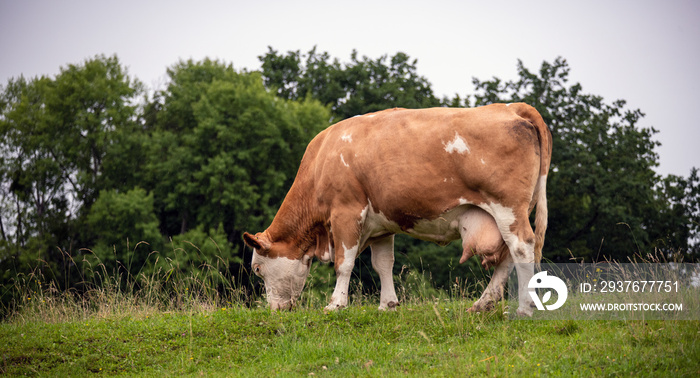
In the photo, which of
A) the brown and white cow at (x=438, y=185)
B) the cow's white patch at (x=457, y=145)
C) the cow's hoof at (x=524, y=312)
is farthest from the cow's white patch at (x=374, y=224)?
the cow's hoof at (x=524, y=312)

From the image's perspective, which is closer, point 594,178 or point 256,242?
point 256,242

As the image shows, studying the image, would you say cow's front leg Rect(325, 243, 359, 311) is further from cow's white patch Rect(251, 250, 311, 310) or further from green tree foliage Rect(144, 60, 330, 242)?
green tree foliage Rect(144, 60, 330, 242)

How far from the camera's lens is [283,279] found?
944 cm

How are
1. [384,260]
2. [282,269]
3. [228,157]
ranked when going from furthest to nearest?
[228,157] → [282,269] → [384,260]

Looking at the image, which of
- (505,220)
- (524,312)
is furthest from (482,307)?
(505,220)

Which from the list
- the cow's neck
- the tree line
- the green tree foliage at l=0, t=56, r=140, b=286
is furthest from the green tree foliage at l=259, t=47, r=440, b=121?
the cow's neck

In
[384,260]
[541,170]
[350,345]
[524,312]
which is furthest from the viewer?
[384,260]

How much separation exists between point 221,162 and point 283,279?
61.4ft

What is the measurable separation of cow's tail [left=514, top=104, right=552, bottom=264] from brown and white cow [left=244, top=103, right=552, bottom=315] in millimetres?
12

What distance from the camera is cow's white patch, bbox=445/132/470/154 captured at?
7.27 meters

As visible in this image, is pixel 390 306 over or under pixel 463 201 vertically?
under

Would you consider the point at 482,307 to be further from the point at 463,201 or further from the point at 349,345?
the point at 349,345

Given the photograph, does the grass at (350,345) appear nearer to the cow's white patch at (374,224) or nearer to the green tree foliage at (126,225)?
the cow's white patch at (374,224)

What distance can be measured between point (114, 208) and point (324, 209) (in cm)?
2024
